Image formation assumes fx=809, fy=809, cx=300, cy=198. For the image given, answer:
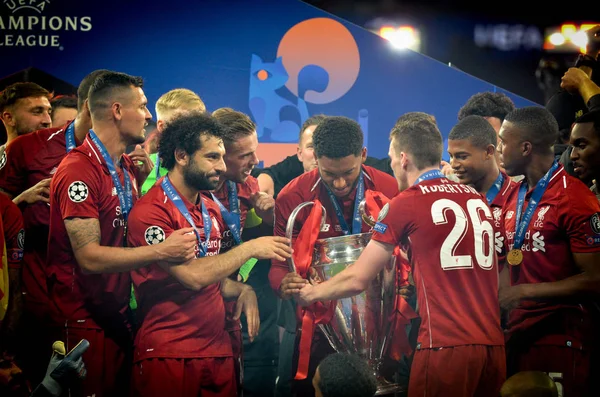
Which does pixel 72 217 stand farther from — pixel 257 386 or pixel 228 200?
pixel 257 386

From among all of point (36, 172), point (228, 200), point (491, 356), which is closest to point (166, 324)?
point (228, 200)

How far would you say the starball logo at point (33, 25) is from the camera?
15.7 feet

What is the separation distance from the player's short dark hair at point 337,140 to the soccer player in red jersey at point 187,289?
542mm

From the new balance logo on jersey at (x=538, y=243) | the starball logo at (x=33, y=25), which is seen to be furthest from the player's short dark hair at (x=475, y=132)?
the starball logo at (x=33, y=25)

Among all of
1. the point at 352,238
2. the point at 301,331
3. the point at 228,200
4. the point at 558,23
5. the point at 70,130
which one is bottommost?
the point at 301,331

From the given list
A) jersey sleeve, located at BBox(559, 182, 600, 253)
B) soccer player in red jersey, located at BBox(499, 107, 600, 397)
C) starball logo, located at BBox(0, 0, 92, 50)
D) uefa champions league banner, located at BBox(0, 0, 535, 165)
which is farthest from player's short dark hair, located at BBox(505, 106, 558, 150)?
starball logo, located at BBox(0, 0, 92, 50)

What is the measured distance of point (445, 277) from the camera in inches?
144

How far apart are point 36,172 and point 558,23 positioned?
509 centimetres

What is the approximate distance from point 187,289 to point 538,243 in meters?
1.74

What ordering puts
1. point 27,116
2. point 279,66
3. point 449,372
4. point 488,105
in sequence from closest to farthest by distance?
point 449,372
point 27,116
point 488,105
point 279,66

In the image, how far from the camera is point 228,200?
171 inches

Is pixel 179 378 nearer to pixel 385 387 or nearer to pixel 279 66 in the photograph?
pixel 385 387

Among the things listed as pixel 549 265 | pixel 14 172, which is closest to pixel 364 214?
pixel 549 265

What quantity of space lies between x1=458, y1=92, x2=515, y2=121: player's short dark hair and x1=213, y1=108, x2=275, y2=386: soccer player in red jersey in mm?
1380
